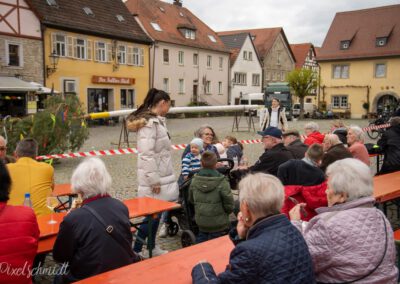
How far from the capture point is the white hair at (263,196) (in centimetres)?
240

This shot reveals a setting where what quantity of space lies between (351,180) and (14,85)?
24.8 meters

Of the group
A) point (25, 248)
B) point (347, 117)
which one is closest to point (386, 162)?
point (25, 248)

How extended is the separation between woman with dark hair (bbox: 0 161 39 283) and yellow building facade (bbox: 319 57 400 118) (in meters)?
43.5

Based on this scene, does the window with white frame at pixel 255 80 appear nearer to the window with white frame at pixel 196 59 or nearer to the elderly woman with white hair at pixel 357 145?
A: the window with white frame at pixel 196 59

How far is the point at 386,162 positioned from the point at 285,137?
2.03 m

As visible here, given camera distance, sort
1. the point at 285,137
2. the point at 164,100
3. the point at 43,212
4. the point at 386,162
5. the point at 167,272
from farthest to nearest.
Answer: the point at 386,162 < the point at 285,137 < the point at 164,100 < the point at 43,212 < the point at 167,272

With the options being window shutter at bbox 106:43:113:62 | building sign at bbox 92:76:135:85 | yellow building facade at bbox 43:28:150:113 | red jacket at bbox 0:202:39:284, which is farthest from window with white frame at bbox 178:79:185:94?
red jacket at bbox 0:202:39:284

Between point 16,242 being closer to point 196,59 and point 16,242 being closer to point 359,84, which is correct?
point 196,59

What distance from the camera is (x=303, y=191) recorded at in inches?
162

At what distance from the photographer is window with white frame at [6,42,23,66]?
25.8 meters

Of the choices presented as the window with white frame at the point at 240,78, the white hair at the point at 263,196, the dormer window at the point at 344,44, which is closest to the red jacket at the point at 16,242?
the white hair at the point at 263,196

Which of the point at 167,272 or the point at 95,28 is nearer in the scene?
the point at 167,272

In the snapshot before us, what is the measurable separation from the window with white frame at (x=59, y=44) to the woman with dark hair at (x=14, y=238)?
27.4 meters

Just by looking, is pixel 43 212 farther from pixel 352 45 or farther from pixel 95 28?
pixel 352 45
